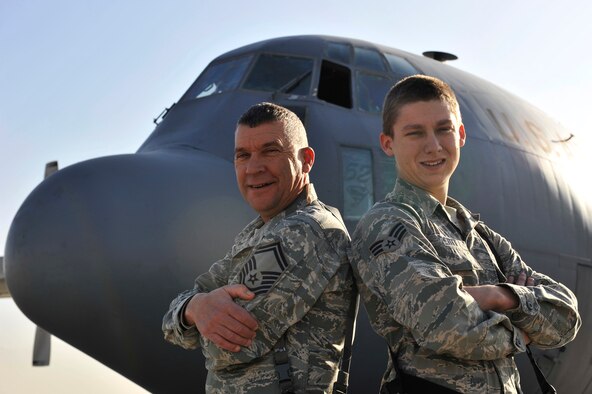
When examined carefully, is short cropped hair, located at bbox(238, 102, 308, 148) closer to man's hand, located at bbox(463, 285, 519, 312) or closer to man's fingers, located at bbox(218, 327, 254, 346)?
man's fingers, located at bbox(218, 327, 254, 346)

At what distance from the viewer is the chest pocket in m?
3.42

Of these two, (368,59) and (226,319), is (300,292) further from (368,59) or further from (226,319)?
(368,59)

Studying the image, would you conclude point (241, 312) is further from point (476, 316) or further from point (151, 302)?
point (151, 302)

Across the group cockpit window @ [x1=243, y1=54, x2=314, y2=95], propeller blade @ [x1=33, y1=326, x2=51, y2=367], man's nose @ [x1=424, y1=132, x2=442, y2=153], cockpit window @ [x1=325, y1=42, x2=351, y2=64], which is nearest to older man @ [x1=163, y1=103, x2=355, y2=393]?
man's nose @ [x1=424, y1=132, x2=442, y2=153]

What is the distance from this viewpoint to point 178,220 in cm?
596

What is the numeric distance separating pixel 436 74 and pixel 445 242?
17.6ft

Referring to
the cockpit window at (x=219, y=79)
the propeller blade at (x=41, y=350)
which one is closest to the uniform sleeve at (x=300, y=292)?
the cockpit window at (x=219, y=79)

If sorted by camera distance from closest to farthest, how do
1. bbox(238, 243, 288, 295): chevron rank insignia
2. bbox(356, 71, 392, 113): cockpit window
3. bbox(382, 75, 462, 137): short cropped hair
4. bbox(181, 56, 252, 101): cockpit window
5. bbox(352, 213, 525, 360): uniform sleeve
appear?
bbox(352, 213, 525, 360): uniform sleeve, bbox(238, 243, 288, 295): chevron rank insignia, bbox(382, 75, 462, 137): short cropped hair, bbox(356, 71, 392, 113): cockpit window, bbox(181, 56, 252, 101): cockpit window

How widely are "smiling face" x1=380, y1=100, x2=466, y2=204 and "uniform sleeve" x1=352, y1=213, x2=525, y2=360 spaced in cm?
30

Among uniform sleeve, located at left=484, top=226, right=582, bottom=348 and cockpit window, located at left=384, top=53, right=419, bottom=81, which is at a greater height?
cockpit window, located at left=384, top=53, right=419, bottom=81

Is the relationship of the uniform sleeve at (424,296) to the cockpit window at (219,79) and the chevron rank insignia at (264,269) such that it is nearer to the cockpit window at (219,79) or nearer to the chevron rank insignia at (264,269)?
the chevron rank insignia at (264,269)

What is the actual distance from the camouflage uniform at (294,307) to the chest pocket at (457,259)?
0.39m

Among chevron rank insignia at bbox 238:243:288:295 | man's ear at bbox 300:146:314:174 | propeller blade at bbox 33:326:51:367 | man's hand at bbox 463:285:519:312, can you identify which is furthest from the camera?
propeller blade at bbox 33:326:51:367

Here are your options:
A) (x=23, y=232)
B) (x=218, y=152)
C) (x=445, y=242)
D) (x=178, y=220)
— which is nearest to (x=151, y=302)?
(x=178, y=220)
